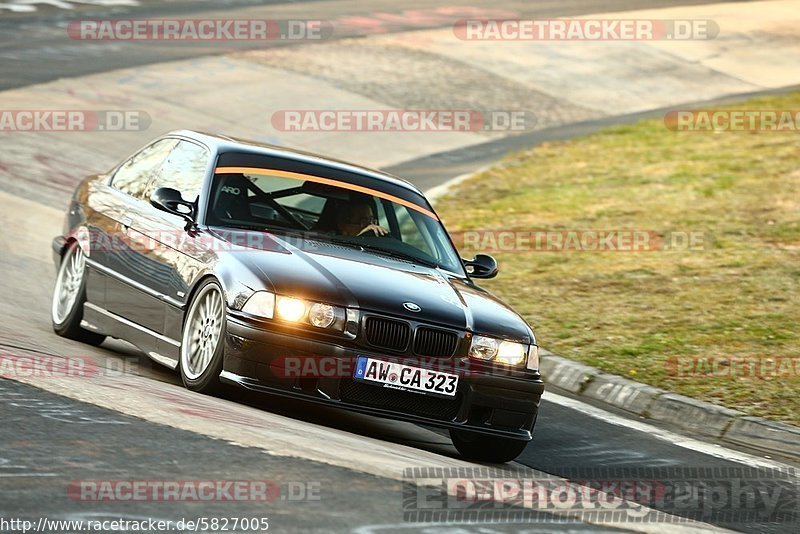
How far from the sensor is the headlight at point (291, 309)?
738cm

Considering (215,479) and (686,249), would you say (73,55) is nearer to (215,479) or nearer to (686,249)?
(686,249)

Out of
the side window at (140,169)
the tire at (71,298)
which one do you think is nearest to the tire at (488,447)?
the side window at (140,169)

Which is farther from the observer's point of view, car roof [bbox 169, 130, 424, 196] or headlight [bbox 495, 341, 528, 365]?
car roof [bbox 169, 130, 424, 196]

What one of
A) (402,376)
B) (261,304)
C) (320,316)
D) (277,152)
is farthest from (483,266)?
(261,304)

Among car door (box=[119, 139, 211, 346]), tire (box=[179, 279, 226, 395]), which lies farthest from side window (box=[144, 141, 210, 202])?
tire (box=[179, 279, 226, 395])

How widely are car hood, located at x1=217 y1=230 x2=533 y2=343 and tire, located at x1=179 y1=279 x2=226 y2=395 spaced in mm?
281

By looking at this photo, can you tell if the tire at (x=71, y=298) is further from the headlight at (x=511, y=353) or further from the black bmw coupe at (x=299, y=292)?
the headlight at (x=511, y=353)

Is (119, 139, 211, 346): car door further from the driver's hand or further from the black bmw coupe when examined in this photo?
the driver's hand

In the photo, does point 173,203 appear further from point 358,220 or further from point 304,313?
point 304,313

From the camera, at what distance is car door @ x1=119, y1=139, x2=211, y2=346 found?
27.0 feet

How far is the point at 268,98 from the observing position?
21.9m

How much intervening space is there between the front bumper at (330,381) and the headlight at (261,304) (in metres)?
0.08

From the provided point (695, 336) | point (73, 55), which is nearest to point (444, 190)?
point (695, 336)

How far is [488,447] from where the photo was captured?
7957mm
